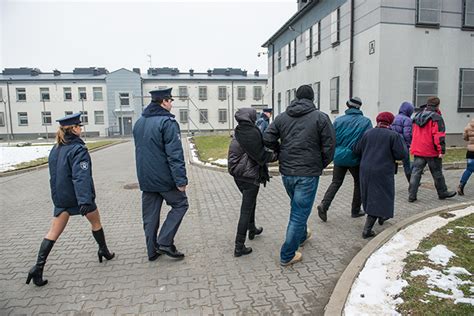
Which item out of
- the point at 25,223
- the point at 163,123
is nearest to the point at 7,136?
the point at 25,223

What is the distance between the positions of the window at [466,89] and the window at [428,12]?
253 centimetres

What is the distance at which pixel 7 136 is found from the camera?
1933 inches

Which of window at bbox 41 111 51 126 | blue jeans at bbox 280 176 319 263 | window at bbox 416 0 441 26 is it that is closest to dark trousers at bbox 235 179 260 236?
blue jeans at bbox 280 176 319 263

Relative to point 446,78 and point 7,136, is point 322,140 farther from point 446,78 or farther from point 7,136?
point 7,136

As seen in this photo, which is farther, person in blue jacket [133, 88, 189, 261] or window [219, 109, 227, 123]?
window [219, 109, 227, 123]

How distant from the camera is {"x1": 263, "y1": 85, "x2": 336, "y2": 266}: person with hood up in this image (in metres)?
3.85

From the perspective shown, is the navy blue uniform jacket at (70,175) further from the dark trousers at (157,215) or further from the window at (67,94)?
the window at (67,94)

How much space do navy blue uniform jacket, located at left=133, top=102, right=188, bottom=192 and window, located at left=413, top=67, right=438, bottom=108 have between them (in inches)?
519

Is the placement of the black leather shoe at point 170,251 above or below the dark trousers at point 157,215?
below

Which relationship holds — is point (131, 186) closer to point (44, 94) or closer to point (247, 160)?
point (247, 160)

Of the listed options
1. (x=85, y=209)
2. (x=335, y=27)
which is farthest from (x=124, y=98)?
(x=85, y=209)

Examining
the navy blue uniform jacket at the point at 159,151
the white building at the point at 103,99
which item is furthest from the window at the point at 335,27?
the white building at the point at 103,99

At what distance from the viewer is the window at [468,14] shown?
14477mm

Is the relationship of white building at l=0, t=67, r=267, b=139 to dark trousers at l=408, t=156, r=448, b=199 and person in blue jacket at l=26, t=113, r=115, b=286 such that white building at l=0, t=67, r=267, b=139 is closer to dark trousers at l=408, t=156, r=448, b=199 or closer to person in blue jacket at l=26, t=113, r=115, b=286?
dark trousers at l=408, t=156, r=448, b=199
